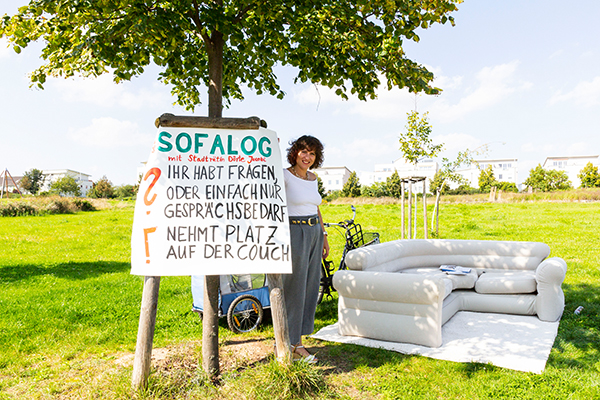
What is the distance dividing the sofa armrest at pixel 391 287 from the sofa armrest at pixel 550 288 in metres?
1.69

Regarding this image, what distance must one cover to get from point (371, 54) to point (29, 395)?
155 inches

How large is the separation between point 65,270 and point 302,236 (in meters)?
7.69

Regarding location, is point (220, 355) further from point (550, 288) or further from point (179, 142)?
point (550, 288)

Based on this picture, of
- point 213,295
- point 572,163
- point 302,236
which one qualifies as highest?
point 572,163

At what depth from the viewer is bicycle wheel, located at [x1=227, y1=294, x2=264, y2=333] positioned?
4.45 meters

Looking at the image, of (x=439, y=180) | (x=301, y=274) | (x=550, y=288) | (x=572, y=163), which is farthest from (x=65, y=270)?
(x=572, y=163)

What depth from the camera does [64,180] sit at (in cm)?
6119

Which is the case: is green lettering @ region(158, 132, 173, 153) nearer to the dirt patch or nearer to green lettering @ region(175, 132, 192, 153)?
green lettering @ region(175, 132, 192, 153)

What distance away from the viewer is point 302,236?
3.43 meters

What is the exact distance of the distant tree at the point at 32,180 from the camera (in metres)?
67.8

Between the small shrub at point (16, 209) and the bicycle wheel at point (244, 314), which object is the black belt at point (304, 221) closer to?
the bicycle wheel at point (244, 314)

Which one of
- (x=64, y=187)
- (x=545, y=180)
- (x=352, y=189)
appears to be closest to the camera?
(x=545, y=180)

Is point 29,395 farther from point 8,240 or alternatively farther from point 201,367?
point 8,240

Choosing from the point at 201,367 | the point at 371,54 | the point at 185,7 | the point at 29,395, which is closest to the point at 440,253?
the point at 371,54
